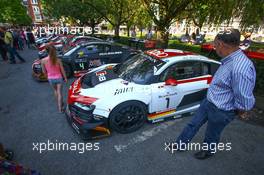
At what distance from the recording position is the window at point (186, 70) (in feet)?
10.2

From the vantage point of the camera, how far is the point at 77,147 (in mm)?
2787

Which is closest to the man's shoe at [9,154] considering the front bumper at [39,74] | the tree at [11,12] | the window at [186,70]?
the window at [186,70]

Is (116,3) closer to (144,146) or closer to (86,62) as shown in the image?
(86,62)

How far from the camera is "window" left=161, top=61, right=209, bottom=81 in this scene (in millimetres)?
3102

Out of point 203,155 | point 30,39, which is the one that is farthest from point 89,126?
point 30,39

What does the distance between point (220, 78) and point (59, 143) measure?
9.31 feet

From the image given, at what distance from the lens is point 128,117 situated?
116 inches

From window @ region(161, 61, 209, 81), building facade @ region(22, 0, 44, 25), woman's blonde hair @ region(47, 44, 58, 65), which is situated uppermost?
building facade @ region(22, 0, 44, 25)

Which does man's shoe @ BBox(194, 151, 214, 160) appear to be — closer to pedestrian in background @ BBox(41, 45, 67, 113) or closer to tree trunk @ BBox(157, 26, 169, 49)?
pedestrian in background @ BBox(41, 45, 67, 113)

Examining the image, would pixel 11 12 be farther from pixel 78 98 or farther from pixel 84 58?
pixel 78 98

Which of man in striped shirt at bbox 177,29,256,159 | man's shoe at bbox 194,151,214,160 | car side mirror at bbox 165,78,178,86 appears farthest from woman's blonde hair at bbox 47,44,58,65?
man's shoe at bbox 194,151,214,160

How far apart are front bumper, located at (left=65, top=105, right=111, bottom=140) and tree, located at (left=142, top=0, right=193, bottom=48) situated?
5.73 m

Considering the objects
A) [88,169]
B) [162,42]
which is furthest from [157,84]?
[162,42]

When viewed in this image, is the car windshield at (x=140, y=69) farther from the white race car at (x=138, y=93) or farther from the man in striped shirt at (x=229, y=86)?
the man in striped shirt at (x=229, y=86)
